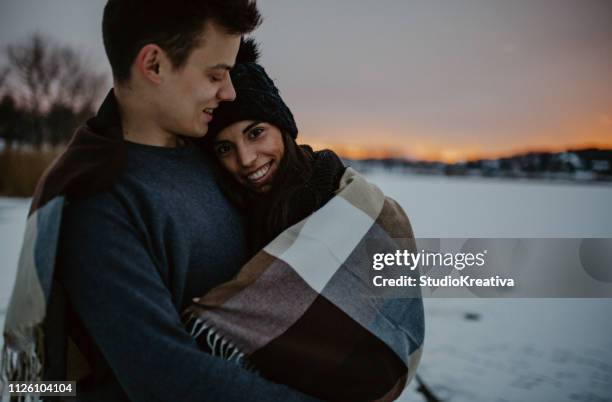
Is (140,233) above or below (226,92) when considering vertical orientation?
below

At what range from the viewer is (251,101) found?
1.49 meters

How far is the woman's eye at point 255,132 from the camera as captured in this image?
1.54 meters

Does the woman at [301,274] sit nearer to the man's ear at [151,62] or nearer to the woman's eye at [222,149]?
the woman's eye at [222,149]

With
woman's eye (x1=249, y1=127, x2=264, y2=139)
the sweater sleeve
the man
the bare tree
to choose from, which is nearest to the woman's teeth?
woman's eye (x1=249, y1=127, x2=264, y2=139)

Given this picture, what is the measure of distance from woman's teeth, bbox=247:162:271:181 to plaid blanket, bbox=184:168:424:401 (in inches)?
12.4

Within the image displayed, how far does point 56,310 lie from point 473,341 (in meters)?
3.31

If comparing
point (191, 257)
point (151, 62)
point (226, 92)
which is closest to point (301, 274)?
point (191, 257)

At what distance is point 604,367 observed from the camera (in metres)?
3.04

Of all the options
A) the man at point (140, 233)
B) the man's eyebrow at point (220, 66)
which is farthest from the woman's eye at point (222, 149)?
the man's eyebrow at point (220, 66)

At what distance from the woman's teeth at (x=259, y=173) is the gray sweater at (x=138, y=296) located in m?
0.42

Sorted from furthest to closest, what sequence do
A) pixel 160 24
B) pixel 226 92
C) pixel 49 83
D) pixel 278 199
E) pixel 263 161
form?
1. pixel 49 83
2. pixel 263 161
3. pixel 278 199
4. pixel 226 92
5. pixel 160 24

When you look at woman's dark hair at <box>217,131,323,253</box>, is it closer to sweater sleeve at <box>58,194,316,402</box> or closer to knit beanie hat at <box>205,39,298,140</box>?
knit beanie hat at <box>205,39,298,140</box>

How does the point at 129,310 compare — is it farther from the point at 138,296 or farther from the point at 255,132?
the point at 255,132

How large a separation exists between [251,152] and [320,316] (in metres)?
0.63
